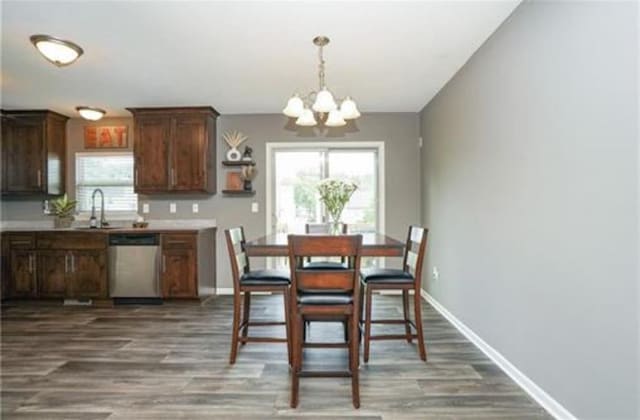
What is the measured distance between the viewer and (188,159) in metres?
4.76

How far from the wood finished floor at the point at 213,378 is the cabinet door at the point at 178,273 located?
0.79m

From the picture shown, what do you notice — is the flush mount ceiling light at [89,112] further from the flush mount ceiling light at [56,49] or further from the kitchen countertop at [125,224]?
the flush mount ceiling light at [56,49]

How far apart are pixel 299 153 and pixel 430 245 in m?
2.08

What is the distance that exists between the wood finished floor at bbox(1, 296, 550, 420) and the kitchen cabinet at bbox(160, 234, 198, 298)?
31.3 inches

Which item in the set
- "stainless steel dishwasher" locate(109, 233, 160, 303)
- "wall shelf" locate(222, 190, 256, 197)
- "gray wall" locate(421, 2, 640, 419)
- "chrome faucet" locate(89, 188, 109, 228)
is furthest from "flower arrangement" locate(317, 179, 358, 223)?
"chrome faucet" locate(89, 188, 109, 228)

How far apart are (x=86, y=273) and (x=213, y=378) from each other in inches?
113

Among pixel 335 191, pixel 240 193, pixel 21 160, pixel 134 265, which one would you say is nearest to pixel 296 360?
pixel 335 191

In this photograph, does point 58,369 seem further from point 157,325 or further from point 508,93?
point 508,93

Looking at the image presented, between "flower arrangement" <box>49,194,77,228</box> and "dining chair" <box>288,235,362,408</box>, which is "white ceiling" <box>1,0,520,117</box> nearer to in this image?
"flower arrangement" <box>49,194,77,228</box>

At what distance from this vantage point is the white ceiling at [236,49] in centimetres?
247

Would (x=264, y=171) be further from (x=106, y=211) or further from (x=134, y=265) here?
(x=106, y=211)

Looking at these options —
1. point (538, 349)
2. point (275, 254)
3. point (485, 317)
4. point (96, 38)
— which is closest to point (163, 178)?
point (96, 38)

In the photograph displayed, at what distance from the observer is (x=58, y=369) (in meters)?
2.68

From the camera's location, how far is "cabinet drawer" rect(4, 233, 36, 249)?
4.53 m
